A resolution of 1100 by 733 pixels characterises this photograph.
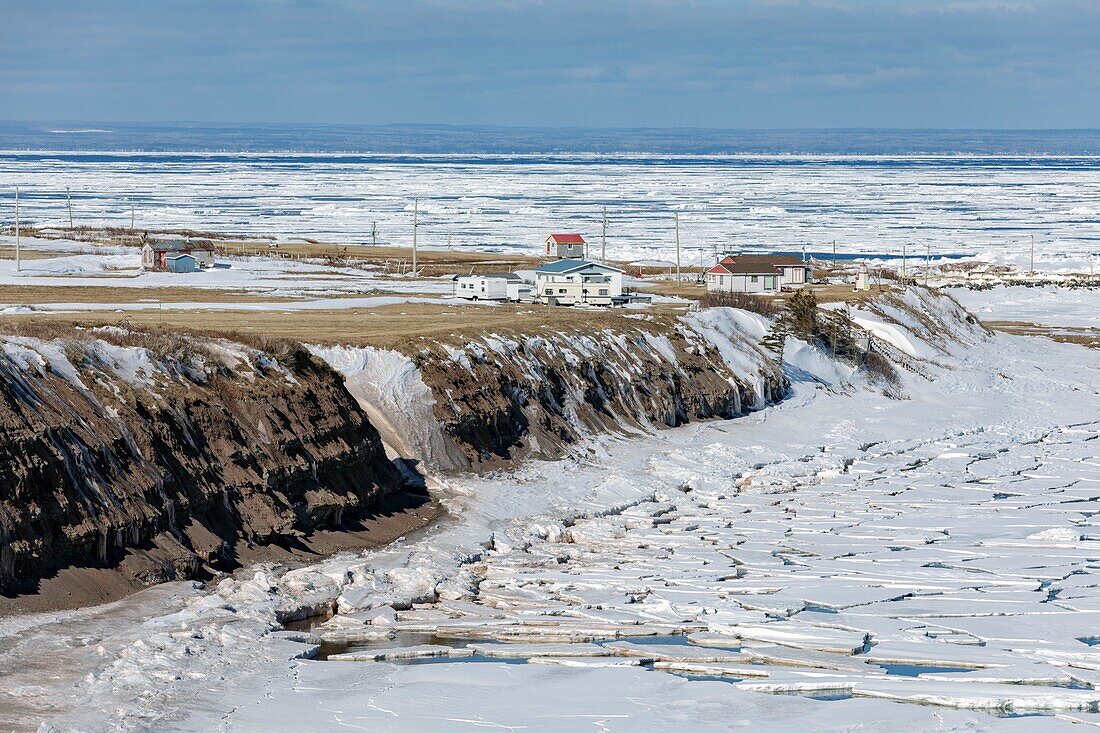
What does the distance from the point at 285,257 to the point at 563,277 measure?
111ft

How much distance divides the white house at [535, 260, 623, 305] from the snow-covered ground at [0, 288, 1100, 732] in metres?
26.6

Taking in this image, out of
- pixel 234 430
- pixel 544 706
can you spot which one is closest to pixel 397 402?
pixel 234 430

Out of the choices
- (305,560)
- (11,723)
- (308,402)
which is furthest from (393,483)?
(11,723)

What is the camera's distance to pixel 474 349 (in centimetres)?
4325

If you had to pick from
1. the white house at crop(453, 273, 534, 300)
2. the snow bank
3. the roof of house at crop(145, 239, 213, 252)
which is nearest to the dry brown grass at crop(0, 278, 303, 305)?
the white house at crop(453, 273, 534, 300)

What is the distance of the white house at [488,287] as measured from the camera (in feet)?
221

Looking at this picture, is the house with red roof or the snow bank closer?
the snow bank

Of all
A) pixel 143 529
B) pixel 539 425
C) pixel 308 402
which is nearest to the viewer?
pixel 143 529

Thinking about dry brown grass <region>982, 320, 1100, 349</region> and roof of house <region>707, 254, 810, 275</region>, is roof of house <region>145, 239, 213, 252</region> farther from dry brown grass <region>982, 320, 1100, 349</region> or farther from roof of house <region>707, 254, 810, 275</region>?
dry brown grass <region>982, 320, 1100, 349</region>

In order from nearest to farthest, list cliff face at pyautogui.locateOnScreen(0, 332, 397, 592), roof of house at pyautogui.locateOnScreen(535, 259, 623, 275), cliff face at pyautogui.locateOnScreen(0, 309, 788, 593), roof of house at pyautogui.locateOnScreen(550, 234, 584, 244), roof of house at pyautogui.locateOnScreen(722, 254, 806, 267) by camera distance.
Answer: cliff face at pyautogui.locateOnScreen(0, 332, 397, 592)
cliff face at pyautogui.locateOnScreen(0, 309, 788, 593)
roof of house at pyautogui.locateOnScreen(535, 259, 623, 275)
roof of house at pyautogui.locateOnScreen(722, 254, 806, 267)
roof of house at pyautogui.locateOnScreen(550, 234, 584, 244)

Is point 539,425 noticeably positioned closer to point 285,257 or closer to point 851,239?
point 285,257

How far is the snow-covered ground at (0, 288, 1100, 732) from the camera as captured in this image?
69.2 ft

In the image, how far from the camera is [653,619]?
25.9 metres

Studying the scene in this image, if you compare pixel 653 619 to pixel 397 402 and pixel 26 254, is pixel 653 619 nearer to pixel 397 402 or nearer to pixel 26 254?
pixel 397 402
